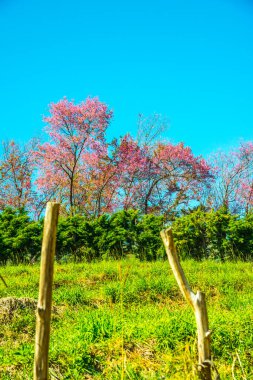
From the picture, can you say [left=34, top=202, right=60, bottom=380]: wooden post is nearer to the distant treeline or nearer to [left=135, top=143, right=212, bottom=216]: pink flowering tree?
the distant treeline

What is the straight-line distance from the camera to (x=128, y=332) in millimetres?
4504

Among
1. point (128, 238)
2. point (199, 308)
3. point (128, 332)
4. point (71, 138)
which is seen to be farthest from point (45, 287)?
point (71, 138)

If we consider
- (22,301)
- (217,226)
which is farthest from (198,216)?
(22,301)

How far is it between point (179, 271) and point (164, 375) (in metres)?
1.96

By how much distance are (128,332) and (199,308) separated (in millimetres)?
2599

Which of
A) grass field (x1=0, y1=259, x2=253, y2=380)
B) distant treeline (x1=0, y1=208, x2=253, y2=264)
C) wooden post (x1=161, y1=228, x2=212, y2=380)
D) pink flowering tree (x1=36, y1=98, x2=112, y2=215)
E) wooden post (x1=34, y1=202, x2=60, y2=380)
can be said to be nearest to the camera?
wooden post (x1=34, y1=202, x2=60, y2=380)

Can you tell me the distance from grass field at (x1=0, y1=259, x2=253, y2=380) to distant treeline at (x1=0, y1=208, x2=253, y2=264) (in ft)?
15.0

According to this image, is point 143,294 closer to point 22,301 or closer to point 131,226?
point 22,301

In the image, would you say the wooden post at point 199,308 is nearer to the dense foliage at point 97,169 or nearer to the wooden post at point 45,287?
the wooden post at point 45,287

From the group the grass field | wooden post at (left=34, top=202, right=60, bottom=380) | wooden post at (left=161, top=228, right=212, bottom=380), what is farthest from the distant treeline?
wooden post at (left=34, top=202, right=60, bottom=380)

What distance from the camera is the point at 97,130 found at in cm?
2461

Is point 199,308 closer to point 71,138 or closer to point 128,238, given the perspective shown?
point 128,238

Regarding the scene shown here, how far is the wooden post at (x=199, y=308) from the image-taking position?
210 centimetres

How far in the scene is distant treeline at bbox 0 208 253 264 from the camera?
A: 44.4ft
